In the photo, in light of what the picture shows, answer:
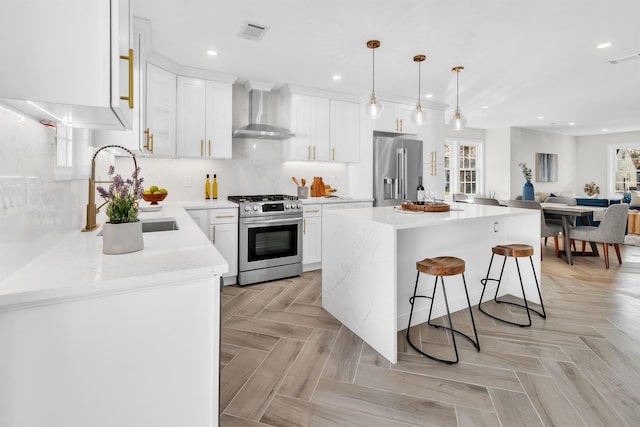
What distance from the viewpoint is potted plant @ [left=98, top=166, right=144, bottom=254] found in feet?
4.24

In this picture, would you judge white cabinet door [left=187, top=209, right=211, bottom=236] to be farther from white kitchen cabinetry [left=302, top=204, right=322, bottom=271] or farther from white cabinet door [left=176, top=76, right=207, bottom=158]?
white kitchen cabinetry [left=302, top=204, right=322, bottom=271]

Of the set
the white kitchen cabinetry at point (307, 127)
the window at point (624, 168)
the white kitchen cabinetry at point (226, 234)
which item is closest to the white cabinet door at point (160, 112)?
the white kitchen cabinetry at point (226, 234)

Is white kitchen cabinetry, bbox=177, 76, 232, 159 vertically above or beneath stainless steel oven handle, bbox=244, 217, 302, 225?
above

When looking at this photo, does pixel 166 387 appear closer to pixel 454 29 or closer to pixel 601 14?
pixel 454 29

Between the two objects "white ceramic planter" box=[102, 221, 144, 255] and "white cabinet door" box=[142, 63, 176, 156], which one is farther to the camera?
"white cabinet door" box=[142, 63, 176, 156]

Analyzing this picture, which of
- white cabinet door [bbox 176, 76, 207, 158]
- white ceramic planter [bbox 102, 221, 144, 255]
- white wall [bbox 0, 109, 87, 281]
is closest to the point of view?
white wall [bbox 0, 109, 87, 281]

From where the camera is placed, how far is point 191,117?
3.72 meters

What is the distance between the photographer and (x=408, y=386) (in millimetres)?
1864

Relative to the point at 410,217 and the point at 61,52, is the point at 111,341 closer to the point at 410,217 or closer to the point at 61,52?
the point at 61,52

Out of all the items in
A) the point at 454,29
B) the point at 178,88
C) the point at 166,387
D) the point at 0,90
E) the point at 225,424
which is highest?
the point at 454,29

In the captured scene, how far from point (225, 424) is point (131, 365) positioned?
29.5 inches

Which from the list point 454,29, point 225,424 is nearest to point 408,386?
point 225,424

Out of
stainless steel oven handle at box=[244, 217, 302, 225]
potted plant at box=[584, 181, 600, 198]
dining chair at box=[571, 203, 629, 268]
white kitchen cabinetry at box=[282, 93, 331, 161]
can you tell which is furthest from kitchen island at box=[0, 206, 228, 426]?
potted plant at box=[584, 181, 600, 198]

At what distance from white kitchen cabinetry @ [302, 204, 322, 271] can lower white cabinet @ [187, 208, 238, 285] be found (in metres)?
0.85
